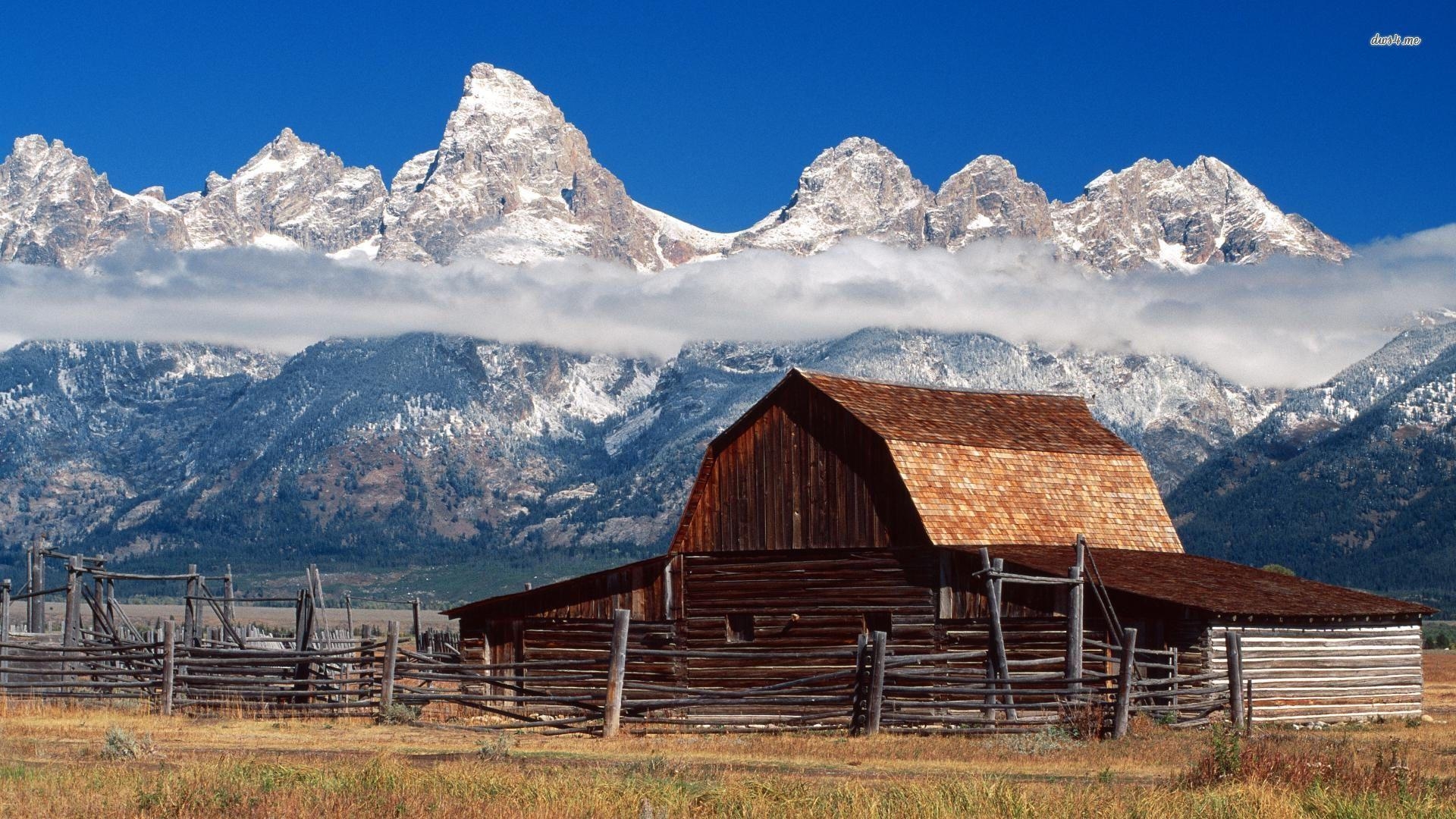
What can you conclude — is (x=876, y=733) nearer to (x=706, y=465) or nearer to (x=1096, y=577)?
(x=1096, y=577)

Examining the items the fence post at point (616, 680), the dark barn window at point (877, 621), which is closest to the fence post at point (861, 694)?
the fence post at point (616, 680)

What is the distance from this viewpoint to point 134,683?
124ft

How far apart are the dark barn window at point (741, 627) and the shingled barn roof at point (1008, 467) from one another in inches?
205

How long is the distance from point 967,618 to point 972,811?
20552 mm

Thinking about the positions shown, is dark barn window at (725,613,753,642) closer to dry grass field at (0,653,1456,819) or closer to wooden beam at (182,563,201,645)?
dry grass field at (0,653,1456,819)

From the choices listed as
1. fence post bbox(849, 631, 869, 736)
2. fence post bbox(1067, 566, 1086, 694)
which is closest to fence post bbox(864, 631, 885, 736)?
fence post bbox(849, 631, 869, 736)

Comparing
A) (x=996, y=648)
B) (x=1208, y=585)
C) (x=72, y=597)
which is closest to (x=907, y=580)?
(x=1208, y=585)

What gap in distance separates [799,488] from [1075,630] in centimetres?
1148

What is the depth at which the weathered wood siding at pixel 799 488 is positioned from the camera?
40656 millimetres

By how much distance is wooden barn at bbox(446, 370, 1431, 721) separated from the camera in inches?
1518

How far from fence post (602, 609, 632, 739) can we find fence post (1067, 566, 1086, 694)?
25.0 feet

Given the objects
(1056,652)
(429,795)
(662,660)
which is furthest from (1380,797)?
(662,660)

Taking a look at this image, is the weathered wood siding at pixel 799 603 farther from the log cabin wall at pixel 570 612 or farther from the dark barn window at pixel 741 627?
the log cabin wall at pixel 570 612

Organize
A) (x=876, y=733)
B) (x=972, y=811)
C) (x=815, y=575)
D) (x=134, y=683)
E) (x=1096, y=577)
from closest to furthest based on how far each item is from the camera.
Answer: (x=972, y=811) < (x=876, y=733) < (x=1096, y=577) < (x=134, y=683) < (x=815, y=575)
